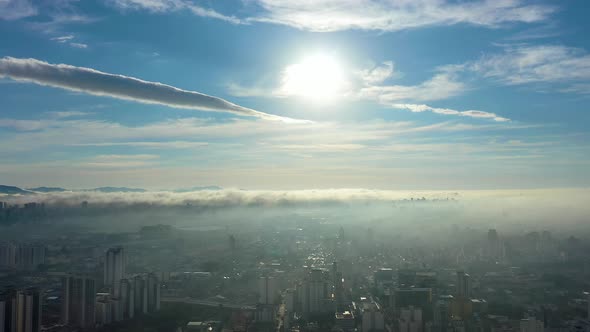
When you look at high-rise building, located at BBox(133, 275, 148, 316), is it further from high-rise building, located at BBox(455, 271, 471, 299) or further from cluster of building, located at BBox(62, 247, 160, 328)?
high-rise building, located at BBox(455, 271, 471, 299)

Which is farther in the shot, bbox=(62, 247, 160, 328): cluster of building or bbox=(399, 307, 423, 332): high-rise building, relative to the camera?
bbox=(62, 247, 160, 328): cluster of building

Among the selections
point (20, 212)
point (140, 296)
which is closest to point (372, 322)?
point (140, 296)

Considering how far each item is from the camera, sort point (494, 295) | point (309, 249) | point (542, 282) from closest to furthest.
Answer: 1. point (494, 295)
2. point (542, 282)
3. point (309, 249)

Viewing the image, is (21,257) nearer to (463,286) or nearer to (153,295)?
(153,295)

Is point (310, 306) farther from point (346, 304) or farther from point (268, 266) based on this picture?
point (268, 266)

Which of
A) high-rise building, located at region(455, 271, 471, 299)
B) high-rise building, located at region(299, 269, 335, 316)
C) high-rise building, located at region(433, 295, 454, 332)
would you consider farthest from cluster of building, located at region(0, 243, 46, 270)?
high-rise building, located at region(455, 271, 471, 299)

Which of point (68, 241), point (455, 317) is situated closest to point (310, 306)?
point (455, 317)

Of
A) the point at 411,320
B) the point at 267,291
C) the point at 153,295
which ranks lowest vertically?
the point at 411,320
